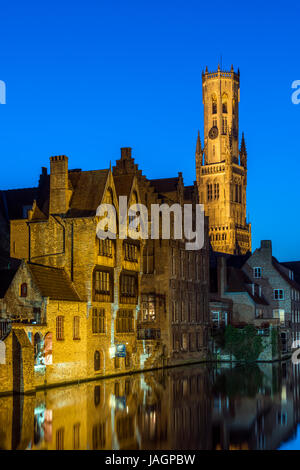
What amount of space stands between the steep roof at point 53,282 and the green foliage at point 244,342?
2710 cm

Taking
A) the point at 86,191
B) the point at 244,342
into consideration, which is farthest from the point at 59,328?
the point at 244,342

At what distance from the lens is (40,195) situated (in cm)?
6825

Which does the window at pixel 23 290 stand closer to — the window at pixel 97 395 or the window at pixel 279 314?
the window at pixel 97 395

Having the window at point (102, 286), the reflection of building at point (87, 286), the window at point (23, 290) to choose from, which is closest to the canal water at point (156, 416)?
the reflection of building at point (87, 286)

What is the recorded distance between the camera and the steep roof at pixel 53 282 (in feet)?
154

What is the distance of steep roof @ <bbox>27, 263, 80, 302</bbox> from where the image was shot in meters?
47.0

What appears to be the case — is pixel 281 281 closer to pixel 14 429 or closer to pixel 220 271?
pixel 220 271

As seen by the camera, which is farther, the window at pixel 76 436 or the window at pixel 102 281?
the window at pixel 102 281

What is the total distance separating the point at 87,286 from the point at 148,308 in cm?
1701

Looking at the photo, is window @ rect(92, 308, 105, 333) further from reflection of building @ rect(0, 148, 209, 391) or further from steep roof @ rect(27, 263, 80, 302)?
steep roof @ rect(27, 263, 80, 302)

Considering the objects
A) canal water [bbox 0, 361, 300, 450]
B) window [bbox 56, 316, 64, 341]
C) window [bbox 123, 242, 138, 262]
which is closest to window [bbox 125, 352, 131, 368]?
canal water [bbox 0, 361, 300, 450]

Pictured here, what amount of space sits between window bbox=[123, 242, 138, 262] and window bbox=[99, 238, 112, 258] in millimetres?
3447

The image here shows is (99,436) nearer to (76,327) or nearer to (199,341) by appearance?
(76,327)

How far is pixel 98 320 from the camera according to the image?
177 ft
